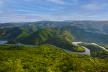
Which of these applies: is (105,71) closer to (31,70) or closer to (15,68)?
(31,70)

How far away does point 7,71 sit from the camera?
3890 inches

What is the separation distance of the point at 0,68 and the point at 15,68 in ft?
19.5

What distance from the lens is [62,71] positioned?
12588cm

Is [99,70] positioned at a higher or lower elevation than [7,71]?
Result: lower

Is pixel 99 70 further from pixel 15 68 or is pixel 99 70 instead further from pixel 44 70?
pixel 15 68

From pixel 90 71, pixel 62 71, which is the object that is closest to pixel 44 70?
pixel 62 71

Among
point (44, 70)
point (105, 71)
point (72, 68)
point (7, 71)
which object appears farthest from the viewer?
point (105, 71)

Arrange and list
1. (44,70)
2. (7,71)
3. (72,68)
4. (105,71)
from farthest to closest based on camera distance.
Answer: (105,71)
(72,68)
(44,70)
(7,71)

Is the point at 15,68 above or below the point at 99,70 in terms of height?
above

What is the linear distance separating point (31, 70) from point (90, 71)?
30721 mm

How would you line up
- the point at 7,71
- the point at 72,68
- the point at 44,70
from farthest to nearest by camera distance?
the point at 72,68, the point at 44,70, the point at 7,71

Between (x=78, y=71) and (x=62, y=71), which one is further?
(x=62, y=71)

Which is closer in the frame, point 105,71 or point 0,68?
point 0,68

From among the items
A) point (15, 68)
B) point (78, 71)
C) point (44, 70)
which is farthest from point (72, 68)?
point (15, 68)
